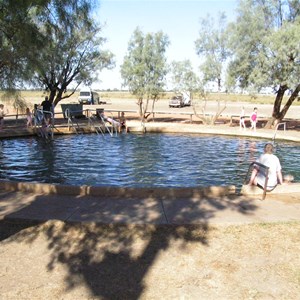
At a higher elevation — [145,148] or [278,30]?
[278,30]

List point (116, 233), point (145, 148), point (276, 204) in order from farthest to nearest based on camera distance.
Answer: point (145, 148)
point (276, 204)
point (116, 233)

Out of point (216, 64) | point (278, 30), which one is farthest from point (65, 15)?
point (216, 64)

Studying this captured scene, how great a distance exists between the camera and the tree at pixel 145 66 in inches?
1185

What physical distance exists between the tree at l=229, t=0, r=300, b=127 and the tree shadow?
1508 cm

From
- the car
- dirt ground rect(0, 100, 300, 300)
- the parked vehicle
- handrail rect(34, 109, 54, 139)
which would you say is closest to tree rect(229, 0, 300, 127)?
handrail rect(34, 109, 54, 139)

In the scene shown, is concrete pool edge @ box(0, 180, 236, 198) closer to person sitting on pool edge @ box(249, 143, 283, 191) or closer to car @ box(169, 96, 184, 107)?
person sitting on pool edge @ box(249, 143, 283, 191)

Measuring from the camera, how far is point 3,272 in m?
4.80

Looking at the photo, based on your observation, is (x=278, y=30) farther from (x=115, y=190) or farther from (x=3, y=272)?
(x=3, y=272)

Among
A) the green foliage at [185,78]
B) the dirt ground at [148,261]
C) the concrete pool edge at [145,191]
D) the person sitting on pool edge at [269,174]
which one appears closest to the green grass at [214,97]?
the green foliage at [185,78]

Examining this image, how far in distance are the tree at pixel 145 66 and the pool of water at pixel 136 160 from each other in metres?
9.81

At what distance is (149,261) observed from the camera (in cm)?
A: 501

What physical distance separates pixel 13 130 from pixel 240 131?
12740mm

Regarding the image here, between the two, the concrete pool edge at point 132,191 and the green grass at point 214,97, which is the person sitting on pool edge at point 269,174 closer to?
the concrete pool edge at point 132,191

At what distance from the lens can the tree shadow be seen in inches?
180
